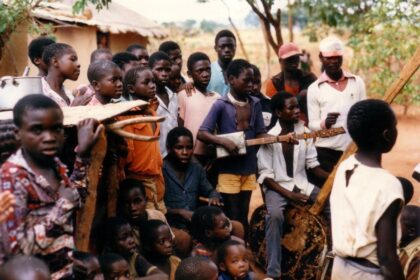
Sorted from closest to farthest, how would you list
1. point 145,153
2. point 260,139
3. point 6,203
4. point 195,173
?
point 6,203 → point 145,153 → point 195,173 → point 260,139

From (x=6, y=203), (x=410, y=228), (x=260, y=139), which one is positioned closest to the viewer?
(x=6, y=203)

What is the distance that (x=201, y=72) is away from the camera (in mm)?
6582

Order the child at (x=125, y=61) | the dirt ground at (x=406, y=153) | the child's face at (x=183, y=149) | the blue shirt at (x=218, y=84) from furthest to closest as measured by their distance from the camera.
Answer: the dirt ground at (x=406, y=153)
the blue shirt at (x=218, y=84)
the child at (x=125, y=61)
the child's face at (x=183, y=149)

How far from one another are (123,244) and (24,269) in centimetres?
166

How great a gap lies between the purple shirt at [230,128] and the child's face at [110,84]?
1257 mm

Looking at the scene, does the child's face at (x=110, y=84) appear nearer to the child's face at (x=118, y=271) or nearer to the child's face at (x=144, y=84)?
the child's face at (x=144, y=84)

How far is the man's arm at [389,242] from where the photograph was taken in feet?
10.9

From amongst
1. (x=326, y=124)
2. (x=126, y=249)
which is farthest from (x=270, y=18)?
(x=126, y=249)

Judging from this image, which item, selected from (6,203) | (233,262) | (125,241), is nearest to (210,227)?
(233,262)

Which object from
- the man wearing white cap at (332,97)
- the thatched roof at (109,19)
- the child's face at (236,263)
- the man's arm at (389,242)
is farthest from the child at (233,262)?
the thatched roof at (109,19)

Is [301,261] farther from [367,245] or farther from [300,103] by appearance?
[367,245]

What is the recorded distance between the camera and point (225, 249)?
5.17 metres

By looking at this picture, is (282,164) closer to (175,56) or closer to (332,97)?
(332,97)

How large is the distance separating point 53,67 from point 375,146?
2869 millimetres
